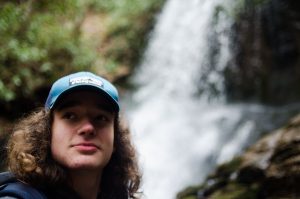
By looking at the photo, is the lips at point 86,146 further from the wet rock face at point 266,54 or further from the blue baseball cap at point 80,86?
the wet rock face at point 266,54

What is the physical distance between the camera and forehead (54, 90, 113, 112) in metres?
1.97

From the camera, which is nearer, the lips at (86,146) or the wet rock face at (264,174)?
the lips at (86,146)

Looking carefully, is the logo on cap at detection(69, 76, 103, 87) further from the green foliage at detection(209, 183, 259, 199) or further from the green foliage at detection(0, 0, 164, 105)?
the green foliage at detection(0, 0, 164, 105)

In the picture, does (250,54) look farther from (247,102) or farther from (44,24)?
(44,24)

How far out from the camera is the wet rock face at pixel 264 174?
15.5ft

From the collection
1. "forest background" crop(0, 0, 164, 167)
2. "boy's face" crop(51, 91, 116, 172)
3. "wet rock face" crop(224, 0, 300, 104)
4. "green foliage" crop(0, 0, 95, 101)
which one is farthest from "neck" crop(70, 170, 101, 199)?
"wet rock face" crop(224, 0, 300, 104)

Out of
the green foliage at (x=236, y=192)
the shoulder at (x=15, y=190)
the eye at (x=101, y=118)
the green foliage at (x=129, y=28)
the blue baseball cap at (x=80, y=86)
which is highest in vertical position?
the green foliage at (x=129, y=28)

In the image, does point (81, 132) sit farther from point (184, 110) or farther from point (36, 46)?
point (184, 110)

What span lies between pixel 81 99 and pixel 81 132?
0.49 feet

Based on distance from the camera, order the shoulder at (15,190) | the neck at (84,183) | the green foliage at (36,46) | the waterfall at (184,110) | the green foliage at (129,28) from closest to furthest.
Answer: the shoulder at (15,190), the neck at (84,183), the waterfall at (184,110), the green foliage at (36,46), the green foliage at (129,28)

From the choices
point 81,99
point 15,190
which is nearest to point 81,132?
point 81,99

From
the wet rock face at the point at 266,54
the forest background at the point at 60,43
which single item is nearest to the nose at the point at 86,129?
the forest background at the point at 60,43

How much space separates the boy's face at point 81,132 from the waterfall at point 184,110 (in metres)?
5.15

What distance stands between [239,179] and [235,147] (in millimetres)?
2924
